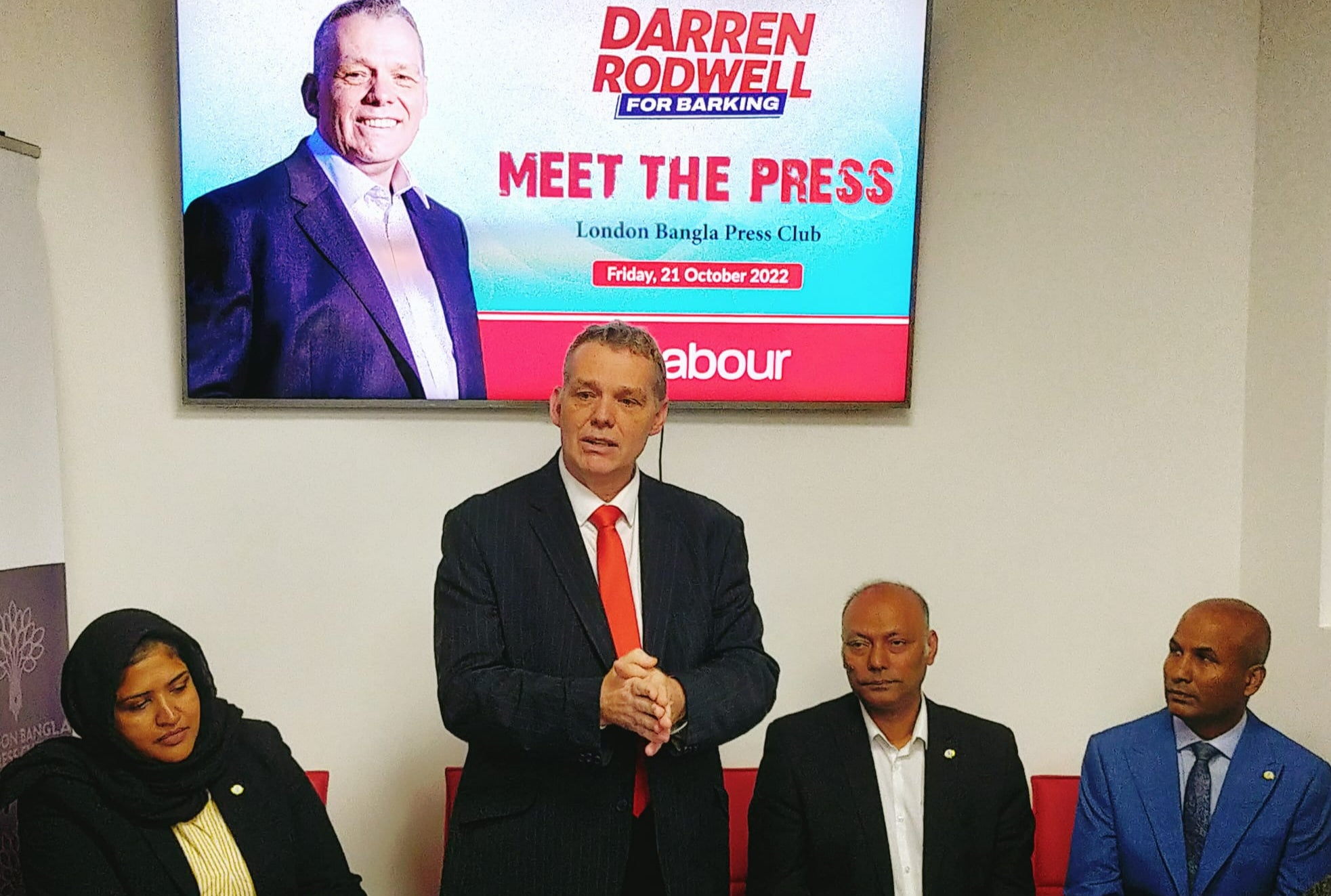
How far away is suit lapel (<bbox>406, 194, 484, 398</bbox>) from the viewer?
11.8ft

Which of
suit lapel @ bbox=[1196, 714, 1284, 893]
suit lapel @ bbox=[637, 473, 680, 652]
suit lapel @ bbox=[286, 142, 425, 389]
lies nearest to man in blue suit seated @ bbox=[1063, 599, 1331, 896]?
suit lapel @ bbox=[1196, 714, 1284, 893]

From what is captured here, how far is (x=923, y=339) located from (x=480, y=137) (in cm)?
137

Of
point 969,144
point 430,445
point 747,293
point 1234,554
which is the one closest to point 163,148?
point 430,445

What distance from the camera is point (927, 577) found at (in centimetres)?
381

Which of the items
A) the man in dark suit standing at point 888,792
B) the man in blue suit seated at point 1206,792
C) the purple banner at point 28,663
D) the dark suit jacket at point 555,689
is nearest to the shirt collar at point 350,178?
the purple banner at point 28,663

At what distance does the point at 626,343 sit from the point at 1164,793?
1636 millimetres

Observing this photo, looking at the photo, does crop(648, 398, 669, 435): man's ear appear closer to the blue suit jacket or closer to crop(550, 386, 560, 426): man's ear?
crop(550, 386, 560, 426): man's ear

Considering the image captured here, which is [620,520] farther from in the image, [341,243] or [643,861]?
[341,243]

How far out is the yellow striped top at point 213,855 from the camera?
8.58 feet

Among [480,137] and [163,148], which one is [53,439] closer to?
[163,148]

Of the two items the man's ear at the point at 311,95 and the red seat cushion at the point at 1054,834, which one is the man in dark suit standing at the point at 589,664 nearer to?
the red seat cushion at the point at 1054,834

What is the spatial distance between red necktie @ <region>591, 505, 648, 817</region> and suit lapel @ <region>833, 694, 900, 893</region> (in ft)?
2.56

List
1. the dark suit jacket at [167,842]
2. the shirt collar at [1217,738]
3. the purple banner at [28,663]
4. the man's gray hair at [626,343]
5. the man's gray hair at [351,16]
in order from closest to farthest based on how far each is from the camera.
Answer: the man's gray hair at [626,343] → the dark suit jacket at [167,842] → the shirt collar at [1217,738] → the purple banner at [28,663] → the man's gray hair at [351,16]

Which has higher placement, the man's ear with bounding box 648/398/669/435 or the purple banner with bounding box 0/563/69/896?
the man's ear with bounding box 648/398/669/435
